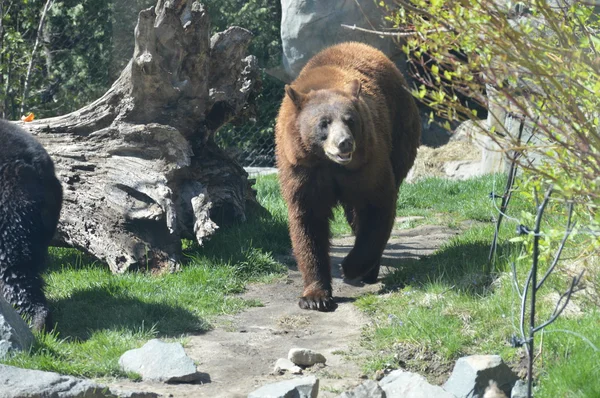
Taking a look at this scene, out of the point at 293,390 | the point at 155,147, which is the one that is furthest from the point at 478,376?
the point at 155,147

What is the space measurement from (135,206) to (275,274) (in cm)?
137

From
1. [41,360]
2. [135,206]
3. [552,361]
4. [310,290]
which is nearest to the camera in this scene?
[552,361]

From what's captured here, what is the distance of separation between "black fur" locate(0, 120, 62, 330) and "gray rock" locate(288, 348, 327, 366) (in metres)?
1.78

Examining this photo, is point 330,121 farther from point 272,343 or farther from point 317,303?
point 272,343

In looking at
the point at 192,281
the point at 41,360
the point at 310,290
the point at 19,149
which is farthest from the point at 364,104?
the point at 41,360

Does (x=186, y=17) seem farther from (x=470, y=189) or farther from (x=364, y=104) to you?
(x=470, y=189)

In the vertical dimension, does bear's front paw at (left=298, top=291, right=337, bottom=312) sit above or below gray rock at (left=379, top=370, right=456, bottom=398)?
below

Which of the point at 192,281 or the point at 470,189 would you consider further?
the point at 470,189

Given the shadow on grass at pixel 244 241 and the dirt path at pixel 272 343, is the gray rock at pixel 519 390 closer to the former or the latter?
the dirt path at pixel 272 343

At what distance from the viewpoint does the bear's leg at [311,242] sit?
651 centimetres

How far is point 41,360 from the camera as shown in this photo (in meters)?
4.90

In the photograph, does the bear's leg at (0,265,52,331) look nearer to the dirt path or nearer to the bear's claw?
the dirt path

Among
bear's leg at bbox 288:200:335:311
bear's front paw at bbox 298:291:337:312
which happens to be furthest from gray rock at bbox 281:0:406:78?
bear's front paw at bbox 298:291:337:312

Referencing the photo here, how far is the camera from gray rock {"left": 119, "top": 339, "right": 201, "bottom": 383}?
16.0ft
